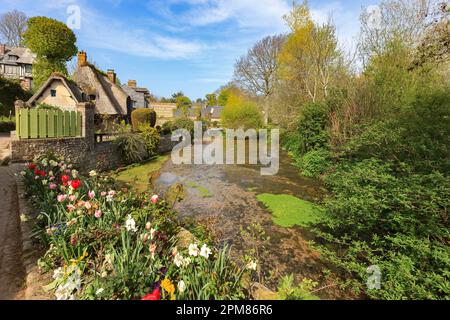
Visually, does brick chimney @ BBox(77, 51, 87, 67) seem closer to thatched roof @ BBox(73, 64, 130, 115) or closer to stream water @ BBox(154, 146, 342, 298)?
thatched roof @ BBox(73, 64, 130, 115)

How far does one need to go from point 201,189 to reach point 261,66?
2640 centimetres

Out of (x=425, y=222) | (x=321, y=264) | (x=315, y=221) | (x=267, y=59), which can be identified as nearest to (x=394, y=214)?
(x=425, y=222)

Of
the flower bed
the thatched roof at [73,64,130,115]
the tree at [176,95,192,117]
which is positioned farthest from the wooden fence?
the tree at [176,95,192,117]

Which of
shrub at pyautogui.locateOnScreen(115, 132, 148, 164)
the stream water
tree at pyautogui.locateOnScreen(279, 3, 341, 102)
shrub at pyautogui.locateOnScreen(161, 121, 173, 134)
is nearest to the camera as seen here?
the stream water

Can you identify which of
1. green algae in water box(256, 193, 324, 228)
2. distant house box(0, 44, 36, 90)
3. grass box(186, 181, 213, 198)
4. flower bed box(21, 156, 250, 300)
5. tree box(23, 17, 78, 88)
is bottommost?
green algae in water box(256, 193, 324, 228)

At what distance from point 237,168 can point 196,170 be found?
246 cm

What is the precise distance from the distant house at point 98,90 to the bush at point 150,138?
8.18 metres

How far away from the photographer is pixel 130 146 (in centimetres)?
1165

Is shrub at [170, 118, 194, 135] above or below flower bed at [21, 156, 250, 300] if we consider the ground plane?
above

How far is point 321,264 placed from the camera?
4.56m

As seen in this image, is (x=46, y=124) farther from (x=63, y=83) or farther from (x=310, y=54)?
(x=310, y=54)

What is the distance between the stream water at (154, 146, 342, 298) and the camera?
4555 millimetres

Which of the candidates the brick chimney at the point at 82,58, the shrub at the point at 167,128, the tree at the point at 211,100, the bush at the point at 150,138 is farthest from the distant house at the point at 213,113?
the bush at the point at 150,138

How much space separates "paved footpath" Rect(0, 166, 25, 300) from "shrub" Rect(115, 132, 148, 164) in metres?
6.72
